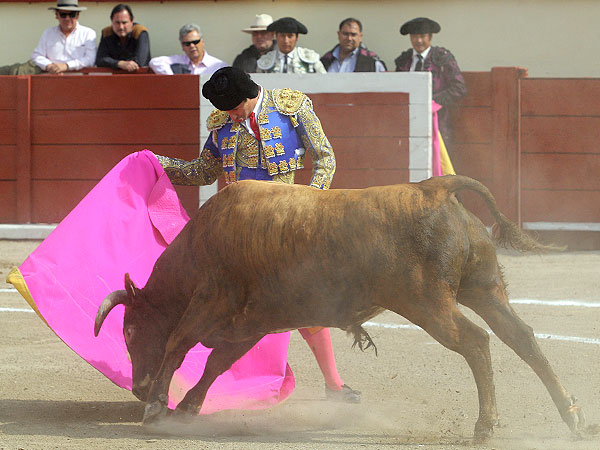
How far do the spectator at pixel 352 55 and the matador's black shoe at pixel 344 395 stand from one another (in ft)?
12.5

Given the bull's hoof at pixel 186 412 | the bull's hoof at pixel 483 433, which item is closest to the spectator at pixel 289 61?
the bull's hoof at pixel 186 412

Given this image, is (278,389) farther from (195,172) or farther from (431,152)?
(431,152)

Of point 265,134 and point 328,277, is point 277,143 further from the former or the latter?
point 328,277

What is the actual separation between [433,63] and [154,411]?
4340 millimetres

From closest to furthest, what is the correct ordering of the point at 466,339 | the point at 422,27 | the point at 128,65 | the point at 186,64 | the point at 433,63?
1. the point at 466,339
2. the point at 422,27
3. the point at 433,63
4. the point at 128,65
5. the point at 186,64

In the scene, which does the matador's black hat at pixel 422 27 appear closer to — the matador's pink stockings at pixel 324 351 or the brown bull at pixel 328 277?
the matador's pink stockings at pixel 324 351

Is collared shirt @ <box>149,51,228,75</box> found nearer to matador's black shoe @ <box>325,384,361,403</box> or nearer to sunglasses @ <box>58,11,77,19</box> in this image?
sunglasses @ <box>58,11,77,19</box>

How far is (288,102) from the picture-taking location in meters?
3.87

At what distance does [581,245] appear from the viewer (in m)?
7.43

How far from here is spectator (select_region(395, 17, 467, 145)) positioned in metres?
7.23

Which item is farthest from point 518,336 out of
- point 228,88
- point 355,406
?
point 228,88

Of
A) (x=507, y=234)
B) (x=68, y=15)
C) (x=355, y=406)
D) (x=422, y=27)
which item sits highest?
(x=68, y=15)

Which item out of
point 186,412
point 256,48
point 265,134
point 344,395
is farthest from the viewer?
point 256,48

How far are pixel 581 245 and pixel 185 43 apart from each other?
294 cm
